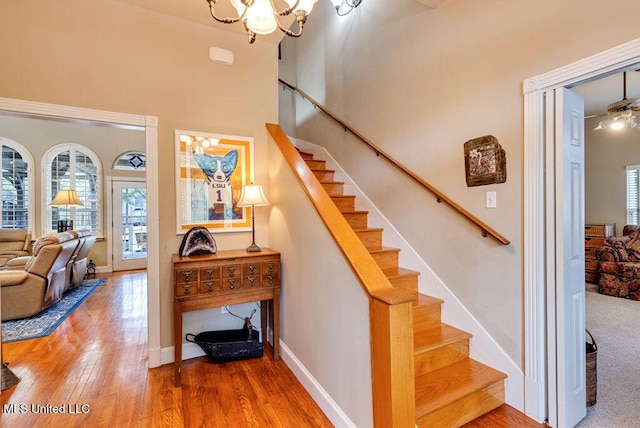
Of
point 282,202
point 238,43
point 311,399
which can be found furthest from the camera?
point 238,43

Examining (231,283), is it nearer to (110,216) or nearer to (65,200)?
(65,200)

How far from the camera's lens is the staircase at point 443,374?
171 centimetres

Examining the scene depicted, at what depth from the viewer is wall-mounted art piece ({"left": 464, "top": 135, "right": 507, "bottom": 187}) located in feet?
6.52

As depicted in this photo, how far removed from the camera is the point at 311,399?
6.52 ft

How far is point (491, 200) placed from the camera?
207 centimetres

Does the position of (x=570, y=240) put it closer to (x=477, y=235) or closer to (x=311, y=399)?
(x=477, y=235)

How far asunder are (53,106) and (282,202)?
Answer: 6.04ft

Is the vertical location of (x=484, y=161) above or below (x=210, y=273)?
above

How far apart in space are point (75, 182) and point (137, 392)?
618 cm

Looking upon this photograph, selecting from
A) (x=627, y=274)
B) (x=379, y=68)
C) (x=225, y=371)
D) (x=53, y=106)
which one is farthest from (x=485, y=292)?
(x=627, y=274)

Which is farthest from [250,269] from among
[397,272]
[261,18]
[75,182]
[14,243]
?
[75,182]

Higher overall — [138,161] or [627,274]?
[138,161]

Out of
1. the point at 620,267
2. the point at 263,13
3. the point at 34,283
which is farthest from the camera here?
the point at 620,267

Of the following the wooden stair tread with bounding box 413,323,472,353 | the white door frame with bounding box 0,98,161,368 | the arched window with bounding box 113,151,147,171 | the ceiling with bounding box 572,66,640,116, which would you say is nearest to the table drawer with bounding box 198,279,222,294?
the white door frame with bounding box 0,98,161,368
